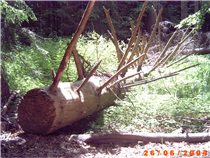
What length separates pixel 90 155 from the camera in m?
2.79

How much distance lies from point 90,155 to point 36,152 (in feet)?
2.22

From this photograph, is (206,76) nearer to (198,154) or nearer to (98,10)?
(198,154)

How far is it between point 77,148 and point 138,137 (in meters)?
0.93

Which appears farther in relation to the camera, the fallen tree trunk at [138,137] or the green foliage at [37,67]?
the green foliage at [37,67]

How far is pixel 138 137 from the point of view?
3279 mm

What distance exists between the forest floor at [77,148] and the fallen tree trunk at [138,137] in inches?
2.6

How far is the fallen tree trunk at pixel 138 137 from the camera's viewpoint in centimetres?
325

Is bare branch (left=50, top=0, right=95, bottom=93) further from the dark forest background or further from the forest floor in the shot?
the dark forest background

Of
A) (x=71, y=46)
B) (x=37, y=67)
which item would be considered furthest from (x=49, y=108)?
(x=37, y=67)

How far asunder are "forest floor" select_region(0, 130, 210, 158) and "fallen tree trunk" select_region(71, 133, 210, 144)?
0.21 feet

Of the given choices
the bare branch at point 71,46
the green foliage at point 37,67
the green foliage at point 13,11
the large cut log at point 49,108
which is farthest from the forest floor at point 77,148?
the green foliage at point 13,11

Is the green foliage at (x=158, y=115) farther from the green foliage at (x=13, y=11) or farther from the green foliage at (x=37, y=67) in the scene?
the green foliage at (x=13, y=11)

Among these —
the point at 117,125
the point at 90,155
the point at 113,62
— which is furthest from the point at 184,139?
the point at 113,62

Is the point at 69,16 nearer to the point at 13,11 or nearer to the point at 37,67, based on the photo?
the point at 37,67
